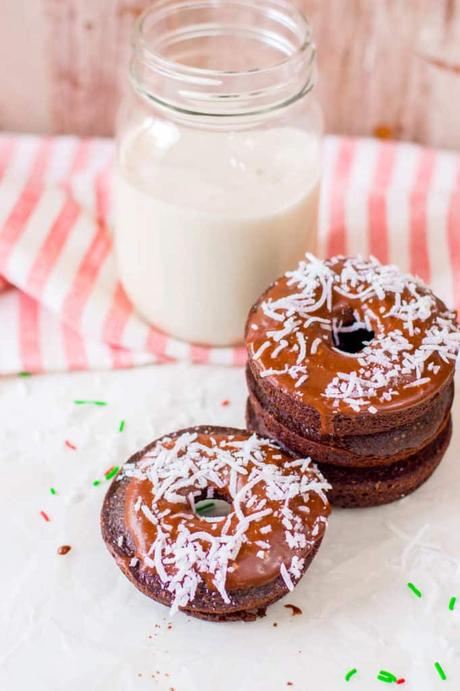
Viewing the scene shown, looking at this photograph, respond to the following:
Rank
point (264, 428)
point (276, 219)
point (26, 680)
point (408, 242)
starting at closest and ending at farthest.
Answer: point (26, 680) → point (264, 428) → point (276, 219) → point (408, 242)

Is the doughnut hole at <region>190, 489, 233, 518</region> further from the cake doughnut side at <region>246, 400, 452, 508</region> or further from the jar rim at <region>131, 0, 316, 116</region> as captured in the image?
the jar rim at <region>131, 0, 316, 116</region>

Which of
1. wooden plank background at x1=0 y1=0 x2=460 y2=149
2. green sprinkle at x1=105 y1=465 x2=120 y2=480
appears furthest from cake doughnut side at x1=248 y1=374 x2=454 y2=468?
wooden plank background at x1=0 y1=0 x2=460 y2=149

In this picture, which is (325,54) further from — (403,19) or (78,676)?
(78,676)

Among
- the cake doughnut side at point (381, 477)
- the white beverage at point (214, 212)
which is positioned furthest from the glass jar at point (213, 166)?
the cake doughnut side at point (381, 477)

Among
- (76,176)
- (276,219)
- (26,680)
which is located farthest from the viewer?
(76,176)

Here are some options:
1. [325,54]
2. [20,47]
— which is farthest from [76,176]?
[325,54]

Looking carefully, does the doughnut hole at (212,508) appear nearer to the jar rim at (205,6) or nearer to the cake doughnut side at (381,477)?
the cake doughnut side at (381,477)

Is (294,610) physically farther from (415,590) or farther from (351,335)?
(351,335)
